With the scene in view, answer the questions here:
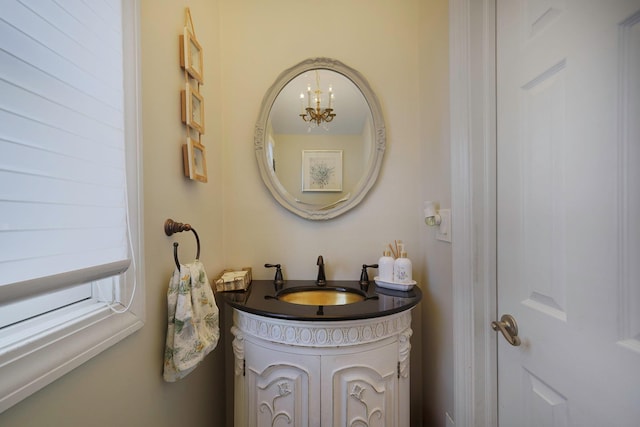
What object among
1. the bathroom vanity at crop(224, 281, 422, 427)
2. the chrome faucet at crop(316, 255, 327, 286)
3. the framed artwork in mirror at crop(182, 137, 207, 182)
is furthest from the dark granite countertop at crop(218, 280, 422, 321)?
the framed artwork in mirror at crop(182, 137, 207, 182)

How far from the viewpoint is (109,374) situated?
0.64 meters

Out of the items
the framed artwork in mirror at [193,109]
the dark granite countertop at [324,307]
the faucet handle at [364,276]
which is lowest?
the dark granite countertop at [324,307]

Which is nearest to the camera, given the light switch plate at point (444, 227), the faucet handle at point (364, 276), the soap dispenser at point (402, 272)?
the light switch plate at point (444, 227)

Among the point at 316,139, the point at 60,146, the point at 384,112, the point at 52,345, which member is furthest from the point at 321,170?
the point at 52,345

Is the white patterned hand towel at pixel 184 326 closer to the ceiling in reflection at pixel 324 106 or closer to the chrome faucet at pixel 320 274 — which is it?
the chrome faucet at pixel 320 274

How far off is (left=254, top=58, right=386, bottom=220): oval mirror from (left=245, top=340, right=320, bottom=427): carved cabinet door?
68cm

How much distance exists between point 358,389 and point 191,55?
1464 mm

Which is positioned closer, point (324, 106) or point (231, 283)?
point (231, 283)

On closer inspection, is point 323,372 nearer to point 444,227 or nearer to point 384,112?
point 444,227

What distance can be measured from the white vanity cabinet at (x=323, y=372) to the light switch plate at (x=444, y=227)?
387 millimetres

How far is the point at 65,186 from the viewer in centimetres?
54

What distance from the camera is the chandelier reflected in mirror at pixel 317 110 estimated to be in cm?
136

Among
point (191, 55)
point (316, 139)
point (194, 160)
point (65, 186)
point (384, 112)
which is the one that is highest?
point (191, 55)

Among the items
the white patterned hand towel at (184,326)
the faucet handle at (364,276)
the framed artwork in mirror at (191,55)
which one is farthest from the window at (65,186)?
the faucet handle at (364,276)
